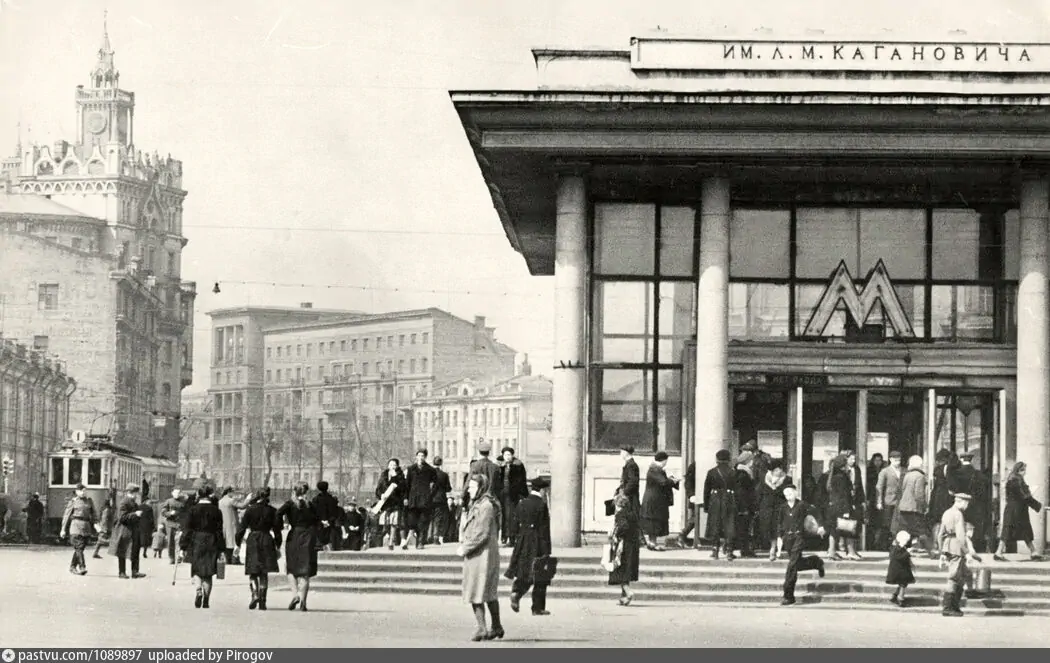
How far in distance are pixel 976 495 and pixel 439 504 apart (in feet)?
27.6

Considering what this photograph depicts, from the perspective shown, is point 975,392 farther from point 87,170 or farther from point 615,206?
point 87,170

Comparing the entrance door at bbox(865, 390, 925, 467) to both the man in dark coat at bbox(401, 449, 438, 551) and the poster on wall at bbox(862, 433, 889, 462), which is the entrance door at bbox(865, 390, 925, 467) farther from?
the man in dark coat at bbox(401, 449, 438, 551)

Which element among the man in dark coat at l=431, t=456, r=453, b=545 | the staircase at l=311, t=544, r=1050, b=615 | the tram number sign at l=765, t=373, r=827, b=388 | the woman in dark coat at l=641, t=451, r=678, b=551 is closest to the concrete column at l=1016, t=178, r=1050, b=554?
the staircase at l=311, t=544, r=1050, b=615

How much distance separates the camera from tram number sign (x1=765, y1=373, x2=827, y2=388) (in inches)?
1123

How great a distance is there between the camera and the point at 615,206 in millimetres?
29281

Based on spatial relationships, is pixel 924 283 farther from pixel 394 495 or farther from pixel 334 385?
pixel 334 385

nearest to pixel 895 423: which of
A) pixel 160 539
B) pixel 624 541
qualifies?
pixel 624 541

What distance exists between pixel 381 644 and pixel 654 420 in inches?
494

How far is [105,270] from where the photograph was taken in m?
105

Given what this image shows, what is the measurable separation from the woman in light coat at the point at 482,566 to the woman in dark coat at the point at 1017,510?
11.0 metres

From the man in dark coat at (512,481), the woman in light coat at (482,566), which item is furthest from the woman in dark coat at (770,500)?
the woman in light coat at (482,566)

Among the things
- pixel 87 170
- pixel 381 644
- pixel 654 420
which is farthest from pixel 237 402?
pixel 381 644

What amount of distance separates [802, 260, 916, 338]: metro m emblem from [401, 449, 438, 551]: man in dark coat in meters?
6.90

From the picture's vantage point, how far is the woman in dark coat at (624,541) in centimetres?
2247
